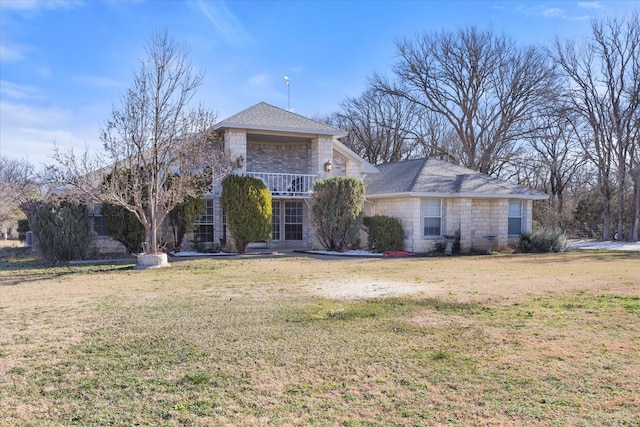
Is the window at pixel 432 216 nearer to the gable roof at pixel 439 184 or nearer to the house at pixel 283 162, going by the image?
the gable roof at pixel 439 184

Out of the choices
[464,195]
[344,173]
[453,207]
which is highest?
[344,173]

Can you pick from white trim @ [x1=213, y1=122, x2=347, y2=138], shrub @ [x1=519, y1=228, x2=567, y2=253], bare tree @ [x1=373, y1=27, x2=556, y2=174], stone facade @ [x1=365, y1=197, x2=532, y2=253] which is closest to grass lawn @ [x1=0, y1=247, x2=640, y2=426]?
stone facade @ [x1=365, y1=197, x2=532, y2=253]

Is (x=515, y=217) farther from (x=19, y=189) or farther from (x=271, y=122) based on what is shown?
(x=19, y=189)

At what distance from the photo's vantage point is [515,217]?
20.9m

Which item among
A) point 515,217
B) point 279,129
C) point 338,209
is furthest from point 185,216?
point 515,217

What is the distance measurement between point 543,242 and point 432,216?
4.80m

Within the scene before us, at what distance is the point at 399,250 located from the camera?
19.2m

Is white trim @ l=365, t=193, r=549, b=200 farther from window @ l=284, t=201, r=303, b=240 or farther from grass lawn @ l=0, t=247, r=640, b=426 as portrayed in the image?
grass lawn @ l=0, t=247, r=640, b=426

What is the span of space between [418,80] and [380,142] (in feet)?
23.9

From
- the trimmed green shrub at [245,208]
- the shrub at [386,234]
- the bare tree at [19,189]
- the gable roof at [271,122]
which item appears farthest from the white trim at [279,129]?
the bare tree at [19,189]

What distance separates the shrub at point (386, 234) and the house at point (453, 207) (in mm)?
378

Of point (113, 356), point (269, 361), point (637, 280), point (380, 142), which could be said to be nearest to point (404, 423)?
point (269, 361)

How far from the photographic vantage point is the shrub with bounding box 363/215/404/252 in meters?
18.9

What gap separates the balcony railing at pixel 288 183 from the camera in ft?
67.5
